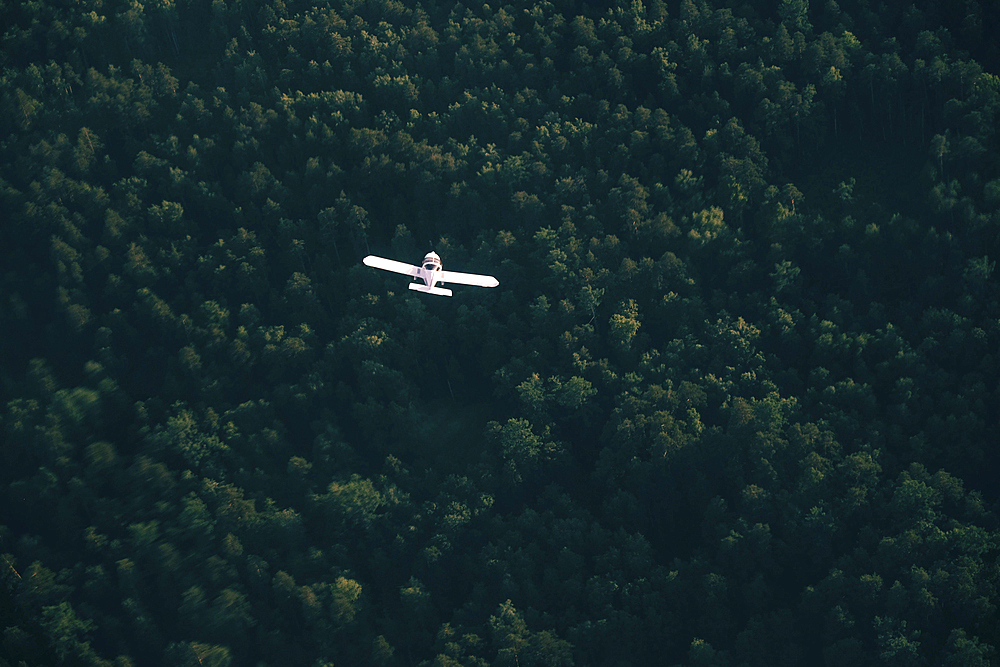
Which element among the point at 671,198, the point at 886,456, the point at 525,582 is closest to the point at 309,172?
the point at 671,198

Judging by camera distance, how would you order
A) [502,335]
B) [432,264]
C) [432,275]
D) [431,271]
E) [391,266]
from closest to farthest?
[391,266] < [432,275] < [431,271] < [432,264] < [502,335]

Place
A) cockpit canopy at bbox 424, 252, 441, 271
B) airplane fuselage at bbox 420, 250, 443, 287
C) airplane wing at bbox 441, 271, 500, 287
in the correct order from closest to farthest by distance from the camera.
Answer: airplane wing at bbox 441, 271, 500, 287, airplane fuselage at bbox 420, 250, 443, 287, cockpit canopy at bbox 424, 252, 441, 271

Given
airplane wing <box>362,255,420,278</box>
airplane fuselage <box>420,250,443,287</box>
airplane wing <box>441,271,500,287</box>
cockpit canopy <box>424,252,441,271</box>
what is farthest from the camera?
cockpit canopy <box>424,252,441,271</box>

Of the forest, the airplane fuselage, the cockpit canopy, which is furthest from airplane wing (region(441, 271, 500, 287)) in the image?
the forest

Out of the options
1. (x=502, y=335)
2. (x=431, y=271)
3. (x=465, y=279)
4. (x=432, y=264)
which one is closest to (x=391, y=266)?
(x=431, y=271)

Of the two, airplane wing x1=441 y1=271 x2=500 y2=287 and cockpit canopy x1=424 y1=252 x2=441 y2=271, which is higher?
cockpit canopy x1=424 y1=252 x2=441 y2=271

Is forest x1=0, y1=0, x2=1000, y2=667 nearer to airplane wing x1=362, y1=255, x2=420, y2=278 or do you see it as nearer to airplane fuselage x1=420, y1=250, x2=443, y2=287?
airplane fuselage x1=420, y1=250, x2=443, y2=287

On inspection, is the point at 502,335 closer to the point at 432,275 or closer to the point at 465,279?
the point at 465,279

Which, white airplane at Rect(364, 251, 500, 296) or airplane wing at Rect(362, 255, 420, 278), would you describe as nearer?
airplane wing at Rect(362, 255, 420, 278)

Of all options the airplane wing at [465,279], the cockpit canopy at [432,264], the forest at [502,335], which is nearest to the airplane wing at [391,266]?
the cockpit canopy at [432,264]
